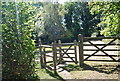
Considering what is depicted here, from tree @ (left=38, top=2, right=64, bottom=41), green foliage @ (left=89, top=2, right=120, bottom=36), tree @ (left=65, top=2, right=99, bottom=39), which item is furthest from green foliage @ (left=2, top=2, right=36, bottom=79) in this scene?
tree @ (left=65, top=2, right=99, bottom=39)

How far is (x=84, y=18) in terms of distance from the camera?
15.7m

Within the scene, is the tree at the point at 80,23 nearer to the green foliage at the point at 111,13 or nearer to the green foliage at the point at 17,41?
the green foliage at the point at 111,13

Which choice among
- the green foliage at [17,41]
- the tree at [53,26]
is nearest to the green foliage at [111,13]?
the green foliage at [17,41]

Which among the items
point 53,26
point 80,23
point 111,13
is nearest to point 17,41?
point 111,13

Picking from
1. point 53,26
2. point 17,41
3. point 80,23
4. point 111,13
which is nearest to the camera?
point 17,41

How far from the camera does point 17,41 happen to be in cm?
226

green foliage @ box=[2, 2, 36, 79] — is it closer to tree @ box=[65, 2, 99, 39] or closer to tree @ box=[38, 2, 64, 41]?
tree @ box=[38, 2, 64, 41]

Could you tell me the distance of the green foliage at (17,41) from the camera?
217 cm

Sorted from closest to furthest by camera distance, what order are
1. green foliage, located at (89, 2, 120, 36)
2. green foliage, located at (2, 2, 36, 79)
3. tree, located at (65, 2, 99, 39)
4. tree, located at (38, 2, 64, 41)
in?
green foliage, located at (2, 2, 36, 79)
green foliage, located at (89, 2, 120, 36)
tree, located at (38, 2, 64, 41)
tree, located at (65, 2, 99, 39)

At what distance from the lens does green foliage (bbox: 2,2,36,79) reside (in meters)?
2.17

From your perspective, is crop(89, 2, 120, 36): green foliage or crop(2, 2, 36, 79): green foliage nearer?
crop(2, 2, 36, 79): green foliage

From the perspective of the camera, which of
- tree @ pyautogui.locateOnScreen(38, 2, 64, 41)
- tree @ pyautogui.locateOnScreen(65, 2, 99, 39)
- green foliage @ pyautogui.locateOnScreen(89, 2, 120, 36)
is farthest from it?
tree @ pyautogui.locateOnScreen(65, 2, 99, 39)

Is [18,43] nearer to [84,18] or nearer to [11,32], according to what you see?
[11,32]

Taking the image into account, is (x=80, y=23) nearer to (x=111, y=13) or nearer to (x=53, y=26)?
(x=53, y=26)
